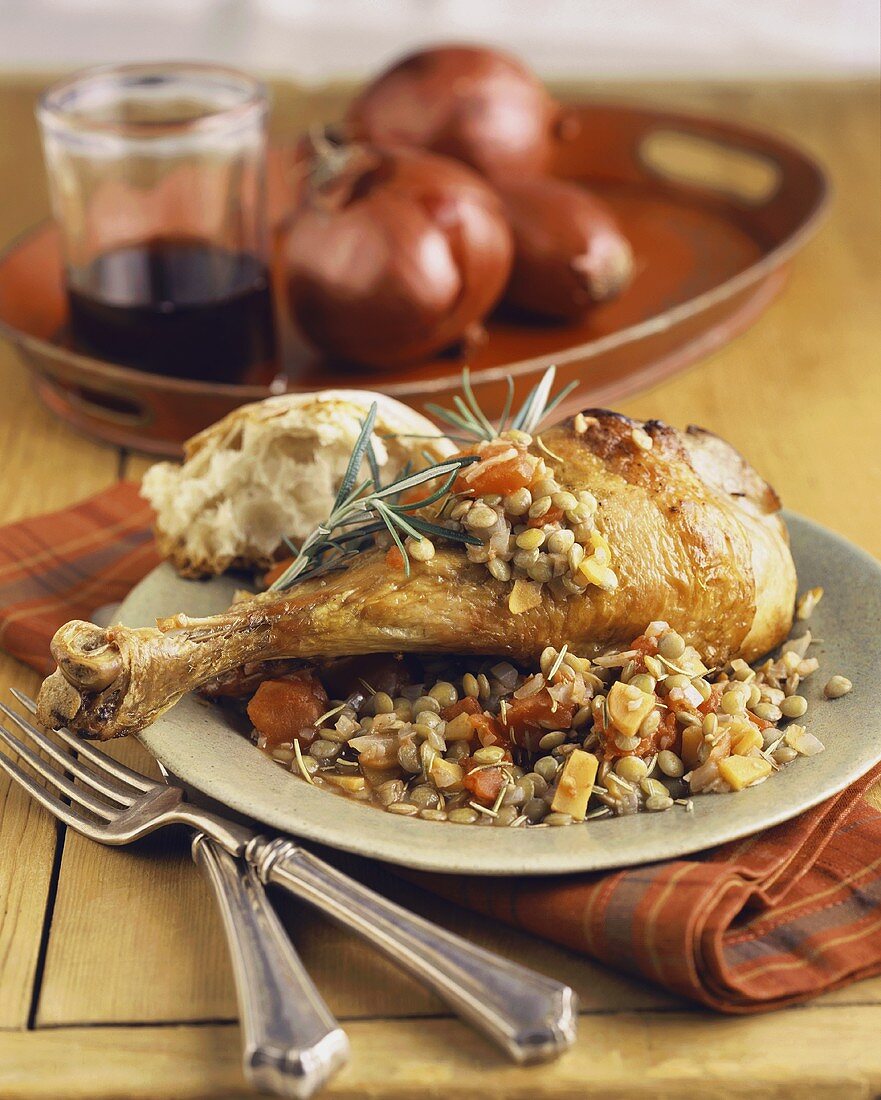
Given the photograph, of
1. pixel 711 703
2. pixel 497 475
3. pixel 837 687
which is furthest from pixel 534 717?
pixel 837 687

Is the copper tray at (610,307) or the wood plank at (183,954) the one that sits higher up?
the wood plank at (183,954)

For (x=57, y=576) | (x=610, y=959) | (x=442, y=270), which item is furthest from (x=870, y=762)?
(x=442, y=270)

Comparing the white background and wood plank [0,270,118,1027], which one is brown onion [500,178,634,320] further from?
the white background

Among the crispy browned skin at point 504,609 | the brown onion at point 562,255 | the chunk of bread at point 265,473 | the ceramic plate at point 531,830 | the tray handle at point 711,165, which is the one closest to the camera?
the ceramic plate at point 531,830

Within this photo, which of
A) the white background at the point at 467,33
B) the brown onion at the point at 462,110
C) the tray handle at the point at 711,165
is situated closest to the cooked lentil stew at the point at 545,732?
the brown onion at the point at 462,110

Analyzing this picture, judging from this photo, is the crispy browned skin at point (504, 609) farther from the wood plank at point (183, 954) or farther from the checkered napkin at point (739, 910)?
the checkered napkin at point (739, 910)

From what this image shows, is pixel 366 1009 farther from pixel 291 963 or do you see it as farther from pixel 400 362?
pixel 400 362

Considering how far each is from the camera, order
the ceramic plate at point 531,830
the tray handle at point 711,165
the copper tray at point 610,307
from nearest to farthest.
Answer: the ceramic plate at point 531,830
the copper tray at point 610,307
the tray handle at point 711,165

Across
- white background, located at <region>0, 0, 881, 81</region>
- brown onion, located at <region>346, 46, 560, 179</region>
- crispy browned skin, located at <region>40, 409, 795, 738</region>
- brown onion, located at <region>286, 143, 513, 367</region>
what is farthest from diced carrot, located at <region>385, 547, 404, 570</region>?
white background, located at <region>0, 0, 881, 81</region>
